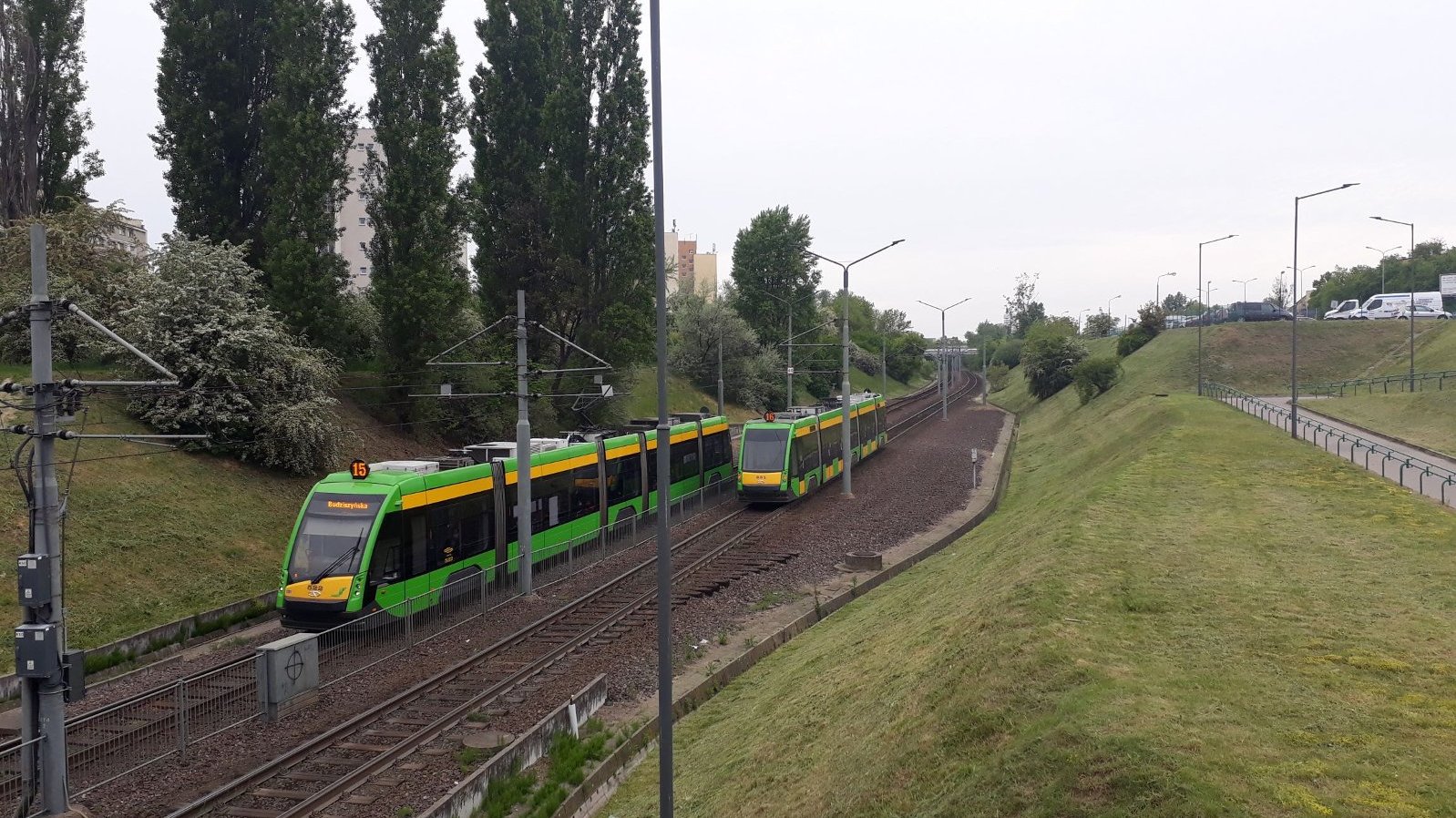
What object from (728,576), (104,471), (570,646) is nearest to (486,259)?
(104,471)

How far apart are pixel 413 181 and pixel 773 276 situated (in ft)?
149

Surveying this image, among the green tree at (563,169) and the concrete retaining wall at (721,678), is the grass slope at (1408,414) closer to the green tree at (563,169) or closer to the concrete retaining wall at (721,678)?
the concrete retaining wall at (721,678)

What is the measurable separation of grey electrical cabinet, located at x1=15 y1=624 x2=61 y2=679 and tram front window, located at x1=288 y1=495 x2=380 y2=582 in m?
6.53

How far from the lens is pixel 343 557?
17906mm

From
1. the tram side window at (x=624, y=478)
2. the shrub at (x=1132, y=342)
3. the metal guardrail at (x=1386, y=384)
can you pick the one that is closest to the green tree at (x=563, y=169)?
the tram side window at (x=624, y=478)

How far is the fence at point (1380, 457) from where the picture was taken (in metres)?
25.7

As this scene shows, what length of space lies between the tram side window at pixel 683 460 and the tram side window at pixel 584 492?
179 inches

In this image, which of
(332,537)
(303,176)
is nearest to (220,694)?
(332,537)

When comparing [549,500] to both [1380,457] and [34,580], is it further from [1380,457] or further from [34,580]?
[1380,457]

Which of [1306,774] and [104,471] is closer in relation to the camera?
[1306,774]

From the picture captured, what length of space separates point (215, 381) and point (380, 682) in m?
15.5

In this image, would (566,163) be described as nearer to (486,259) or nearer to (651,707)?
(486,259)

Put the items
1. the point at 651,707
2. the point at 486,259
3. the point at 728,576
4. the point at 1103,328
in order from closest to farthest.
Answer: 1. the point at 651,707
2. the point at 728,576
3. the point at 486,259
4. the point at 1103,328

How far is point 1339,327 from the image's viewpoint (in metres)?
70.7
